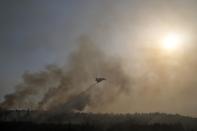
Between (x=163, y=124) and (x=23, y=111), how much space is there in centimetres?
3081

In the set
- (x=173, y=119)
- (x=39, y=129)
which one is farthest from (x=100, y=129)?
(x=173, y=119)

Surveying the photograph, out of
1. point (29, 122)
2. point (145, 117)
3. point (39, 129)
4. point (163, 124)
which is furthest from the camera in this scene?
point (145, 117)

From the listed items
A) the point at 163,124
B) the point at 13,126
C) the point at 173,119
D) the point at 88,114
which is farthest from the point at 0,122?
the point at 173,119

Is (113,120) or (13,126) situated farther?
(113,120)

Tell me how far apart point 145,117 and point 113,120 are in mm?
9070

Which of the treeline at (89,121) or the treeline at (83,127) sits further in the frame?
the treeline at (89,121)

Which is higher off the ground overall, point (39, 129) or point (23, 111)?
point (23, 111)

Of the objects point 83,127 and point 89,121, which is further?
point 89,121

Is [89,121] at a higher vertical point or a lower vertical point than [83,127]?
higher

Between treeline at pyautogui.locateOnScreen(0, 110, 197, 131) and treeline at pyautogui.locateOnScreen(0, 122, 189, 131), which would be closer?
treeline at pyautogui.locateOnScreen(0, 122, 189, 131)

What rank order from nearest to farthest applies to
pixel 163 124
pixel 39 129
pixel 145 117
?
1. pixel 39 129
2. pixel 163 124
3. pixel 145 117

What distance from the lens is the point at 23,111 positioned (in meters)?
110

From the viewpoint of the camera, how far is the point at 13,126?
94.3 meters

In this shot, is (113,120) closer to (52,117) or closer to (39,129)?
(52,117)
